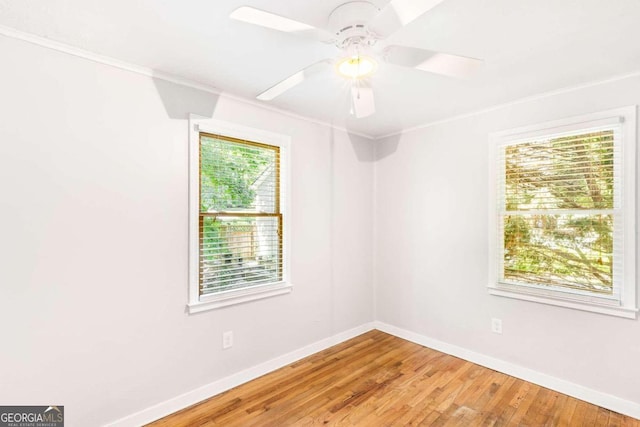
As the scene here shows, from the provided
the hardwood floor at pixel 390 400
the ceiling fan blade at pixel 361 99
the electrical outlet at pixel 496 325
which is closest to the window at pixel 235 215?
the hardwood floor at pixel 390 400

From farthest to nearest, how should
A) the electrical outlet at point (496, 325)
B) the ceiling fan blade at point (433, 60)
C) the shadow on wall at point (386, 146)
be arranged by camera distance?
the shadow on wall at point (386, 146), the electrical outlet at point (496, 325), the ceiling fan blade at point (433, 60)

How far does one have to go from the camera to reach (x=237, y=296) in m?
2.61

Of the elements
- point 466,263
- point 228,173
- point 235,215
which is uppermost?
point 228,173

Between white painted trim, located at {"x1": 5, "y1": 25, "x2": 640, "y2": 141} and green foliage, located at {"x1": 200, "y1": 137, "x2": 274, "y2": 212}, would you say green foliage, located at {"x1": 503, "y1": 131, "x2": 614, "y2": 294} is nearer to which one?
white painted trim, located at {"x1": 5, "y1": 25, "x2": 640, "y2": 141}

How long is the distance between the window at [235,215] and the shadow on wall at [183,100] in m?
0.09

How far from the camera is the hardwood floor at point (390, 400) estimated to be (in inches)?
84.8

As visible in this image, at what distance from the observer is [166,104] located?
88.9 inches

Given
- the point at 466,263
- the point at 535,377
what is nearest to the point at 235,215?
the point at 466,263

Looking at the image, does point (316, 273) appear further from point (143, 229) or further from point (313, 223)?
point (143, 229)

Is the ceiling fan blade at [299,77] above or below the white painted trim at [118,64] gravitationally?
below

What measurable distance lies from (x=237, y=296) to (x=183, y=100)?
1.59 m

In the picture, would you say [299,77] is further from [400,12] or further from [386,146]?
[386,146]

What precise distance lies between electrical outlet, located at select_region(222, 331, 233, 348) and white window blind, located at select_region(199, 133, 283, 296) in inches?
13.9

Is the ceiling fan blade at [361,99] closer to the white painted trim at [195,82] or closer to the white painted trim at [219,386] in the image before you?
the white painted trim at [195,82]
